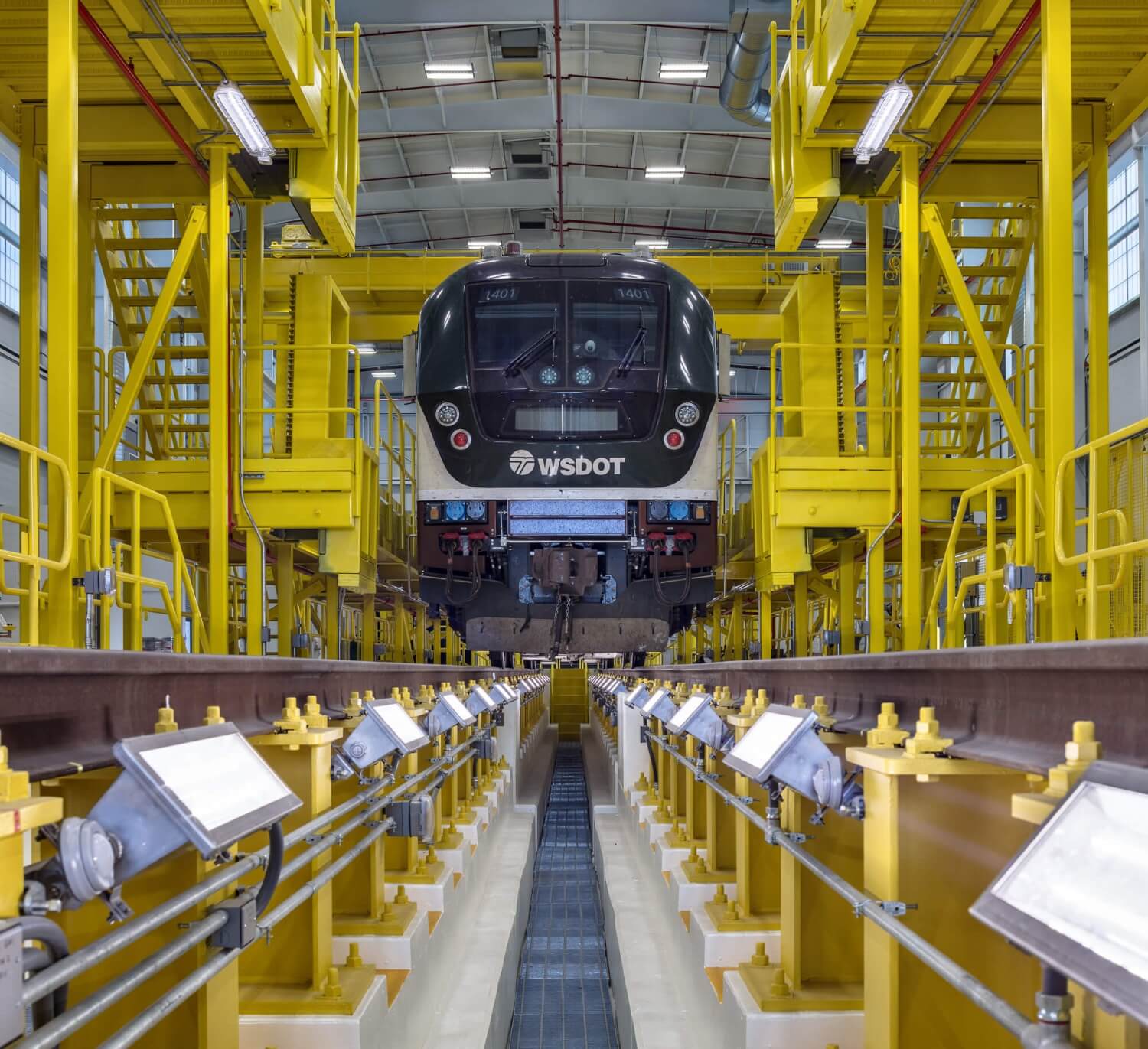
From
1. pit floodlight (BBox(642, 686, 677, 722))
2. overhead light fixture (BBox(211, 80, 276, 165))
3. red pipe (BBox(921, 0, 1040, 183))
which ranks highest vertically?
red pipe (BBox(921, 0, 1040, 183))

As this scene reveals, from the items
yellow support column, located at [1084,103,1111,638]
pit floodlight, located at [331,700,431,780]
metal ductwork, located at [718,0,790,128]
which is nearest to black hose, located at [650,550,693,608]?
yellow support column, located at [1084,103,1111,638]

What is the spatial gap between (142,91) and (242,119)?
3.06 ft

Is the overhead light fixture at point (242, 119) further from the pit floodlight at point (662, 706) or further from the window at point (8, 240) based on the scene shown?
the window at point (8, 240)

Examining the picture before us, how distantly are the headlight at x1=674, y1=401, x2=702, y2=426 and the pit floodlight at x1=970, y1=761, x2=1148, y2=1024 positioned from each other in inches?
294

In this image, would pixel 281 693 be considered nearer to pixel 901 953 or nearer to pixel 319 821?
pixel 319 821

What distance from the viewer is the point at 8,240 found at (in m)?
12.6

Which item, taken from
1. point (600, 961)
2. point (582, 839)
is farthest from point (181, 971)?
point (582, 839)

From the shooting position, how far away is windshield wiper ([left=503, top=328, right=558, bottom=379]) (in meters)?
8.77

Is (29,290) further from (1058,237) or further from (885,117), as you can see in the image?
(1058,237)

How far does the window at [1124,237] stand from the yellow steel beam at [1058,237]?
7331 millimetres

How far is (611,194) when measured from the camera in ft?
60.3

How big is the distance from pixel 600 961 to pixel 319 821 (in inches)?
184

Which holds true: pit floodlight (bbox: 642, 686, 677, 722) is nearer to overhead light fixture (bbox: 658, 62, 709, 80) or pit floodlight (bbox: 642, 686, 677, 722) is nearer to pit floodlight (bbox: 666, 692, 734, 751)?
pit floodlight (bbox: 666, 692, 734, 751)

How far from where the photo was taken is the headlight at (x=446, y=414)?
876cm
